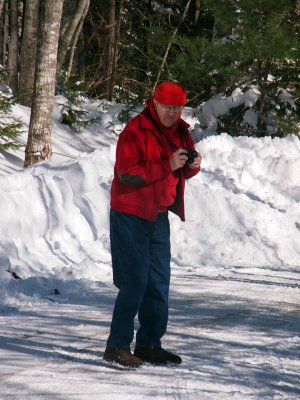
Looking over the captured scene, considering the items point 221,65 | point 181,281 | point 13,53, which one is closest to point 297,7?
point 221,65

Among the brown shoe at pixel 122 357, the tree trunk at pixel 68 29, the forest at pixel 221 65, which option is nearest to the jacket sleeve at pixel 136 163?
the brown shoe at pixel 122 357

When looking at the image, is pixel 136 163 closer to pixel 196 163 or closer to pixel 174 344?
pixel 196 163

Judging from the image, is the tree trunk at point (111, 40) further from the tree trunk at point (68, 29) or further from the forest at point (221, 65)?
the tree trunk at point (68, 29)

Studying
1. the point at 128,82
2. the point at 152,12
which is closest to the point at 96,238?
the point at 128,82

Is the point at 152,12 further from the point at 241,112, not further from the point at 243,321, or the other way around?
the point at 243,321

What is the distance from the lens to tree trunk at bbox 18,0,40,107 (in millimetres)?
18281

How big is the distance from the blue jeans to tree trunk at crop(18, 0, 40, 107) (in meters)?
13.1

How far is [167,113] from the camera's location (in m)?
5.30

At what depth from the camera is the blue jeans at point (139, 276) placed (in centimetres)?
523

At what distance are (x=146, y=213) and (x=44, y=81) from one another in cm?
855

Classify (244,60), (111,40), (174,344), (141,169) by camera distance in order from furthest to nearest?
1. (111,40)
2. (244,60)
3. (174,344)
4. (141,169)

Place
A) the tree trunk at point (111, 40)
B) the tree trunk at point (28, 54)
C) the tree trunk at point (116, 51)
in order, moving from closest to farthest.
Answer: the tree trunk at point (28, 54), the tree trunk at point (116, 51), the tree trunk at point (111, 40)

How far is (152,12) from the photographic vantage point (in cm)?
2802

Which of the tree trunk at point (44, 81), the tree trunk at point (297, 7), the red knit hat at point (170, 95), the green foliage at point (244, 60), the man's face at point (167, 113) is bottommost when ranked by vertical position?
the man's face at point (167, 113)
